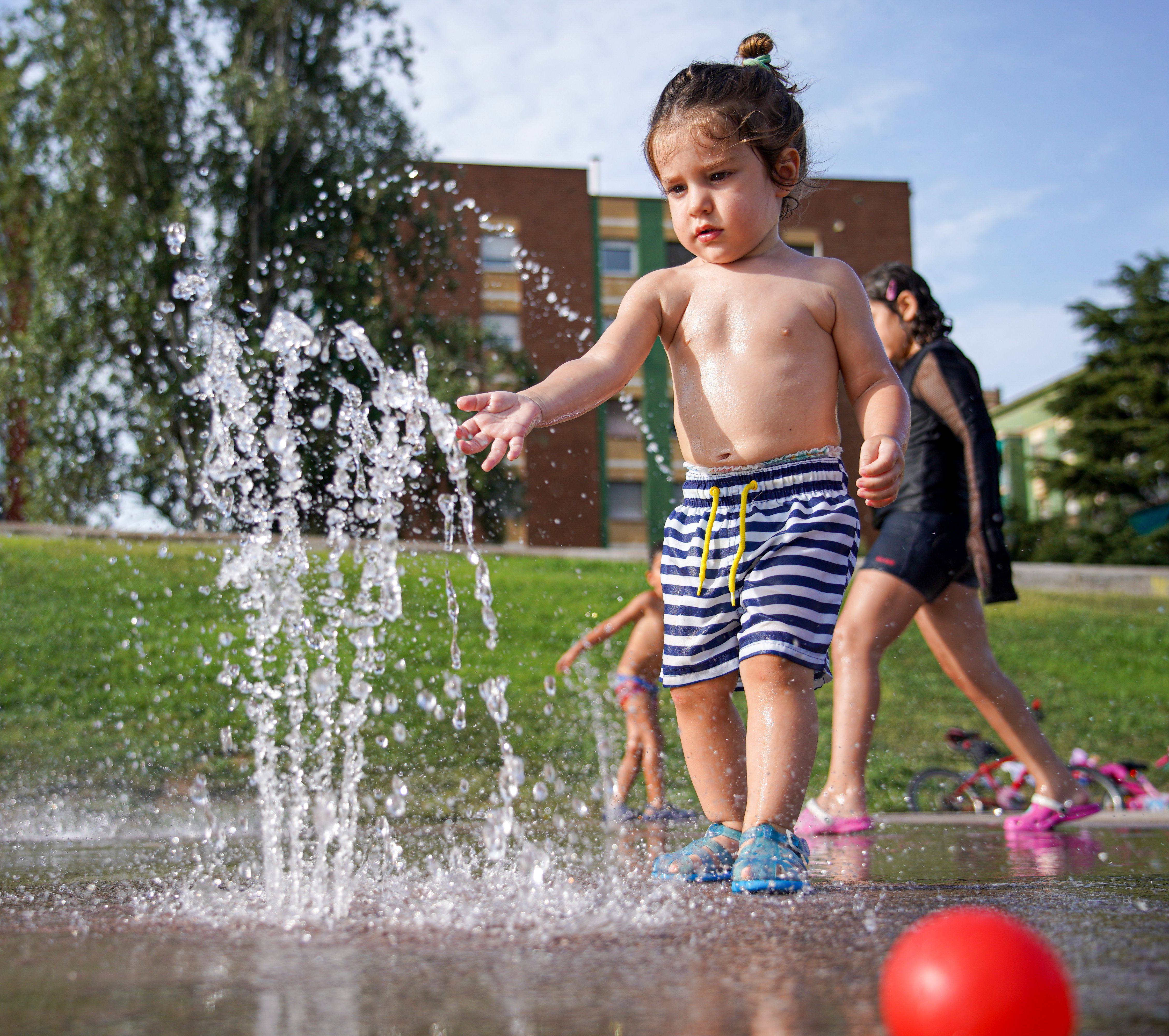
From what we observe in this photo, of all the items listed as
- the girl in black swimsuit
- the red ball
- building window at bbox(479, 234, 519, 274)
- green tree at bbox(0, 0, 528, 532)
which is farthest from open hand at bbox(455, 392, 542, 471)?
building window at bbox(479, 234, 519, 274)

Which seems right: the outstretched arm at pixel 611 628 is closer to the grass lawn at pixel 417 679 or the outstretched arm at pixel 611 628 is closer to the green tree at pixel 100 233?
the grass lawn at pixel 417 679

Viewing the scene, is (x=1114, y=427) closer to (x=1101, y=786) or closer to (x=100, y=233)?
(x=100, y=233)

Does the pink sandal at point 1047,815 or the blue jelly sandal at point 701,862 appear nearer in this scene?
the blue jelly sandal at point 701,862

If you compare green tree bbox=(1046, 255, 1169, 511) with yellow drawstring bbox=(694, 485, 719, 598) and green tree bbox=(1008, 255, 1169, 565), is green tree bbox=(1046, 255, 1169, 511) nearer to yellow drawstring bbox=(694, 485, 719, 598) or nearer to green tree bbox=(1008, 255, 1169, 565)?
green tree bbox=(1008, 255, 1169, 565)

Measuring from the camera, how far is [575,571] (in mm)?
11453

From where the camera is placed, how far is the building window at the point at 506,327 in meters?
19.0

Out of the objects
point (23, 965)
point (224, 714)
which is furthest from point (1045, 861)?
point (224, 714)

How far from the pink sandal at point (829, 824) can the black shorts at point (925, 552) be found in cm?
74

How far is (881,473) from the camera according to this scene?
7.49 feet

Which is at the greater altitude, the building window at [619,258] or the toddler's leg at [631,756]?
the building window at [619,258]

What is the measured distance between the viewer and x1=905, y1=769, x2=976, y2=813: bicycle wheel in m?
5.10

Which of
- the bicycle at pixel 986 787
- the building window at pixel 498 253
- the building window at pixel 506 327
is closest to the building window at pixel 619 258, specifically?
the building window at pixel 498 253

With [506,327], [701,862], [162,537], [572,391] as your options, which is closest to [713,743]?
[701,862]

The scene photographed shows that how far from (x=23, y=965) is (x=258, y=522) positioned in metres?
2.31
